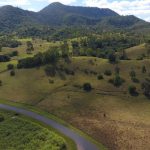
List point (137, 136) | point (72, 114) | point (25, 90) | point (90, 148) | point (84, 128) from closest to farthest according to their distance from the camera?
point (90, 148), point (137, 136), point (84, 128), point (72, 114), point (25, 90)

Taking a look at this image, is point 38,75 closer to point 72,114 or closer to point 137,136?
point 72,114

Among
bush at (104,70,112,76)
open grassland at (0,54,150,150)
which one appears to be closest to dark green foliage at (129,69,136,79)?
open grassland at (0,54,150,150)

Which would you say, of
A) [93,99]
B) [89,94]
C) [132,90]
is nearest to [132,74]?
[132,90]

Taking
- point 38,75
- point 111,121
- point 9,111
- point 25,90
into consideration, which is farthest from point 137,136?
point 38,75

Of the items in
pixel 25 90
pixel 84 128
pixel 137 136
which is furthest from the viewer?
pixel 25 90

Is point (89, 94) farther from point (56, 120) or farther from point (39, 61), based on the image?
point (39, 61)

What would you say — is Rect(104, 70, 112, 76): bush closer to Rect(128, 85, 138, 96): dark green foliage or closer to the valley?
the valley

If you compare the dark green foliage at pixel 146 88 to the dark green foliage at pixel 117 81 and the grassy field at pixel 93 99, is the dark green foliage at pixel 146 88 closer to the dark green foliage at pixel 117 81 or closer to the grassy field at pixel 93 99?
the grassy field at pixel 93 99
